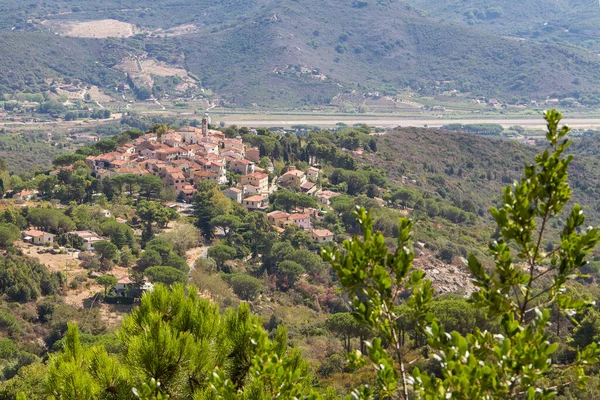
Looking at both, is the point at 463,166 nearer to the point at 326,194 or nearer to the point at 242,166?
the point at 326,194

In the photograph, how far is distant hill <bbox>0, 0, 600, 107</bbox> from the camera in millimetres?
133375

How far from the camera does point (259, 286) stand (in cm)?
3131

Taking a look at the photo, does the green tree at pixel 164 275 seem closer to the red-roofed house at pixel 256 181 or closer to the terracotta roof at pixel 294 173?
the red-roofed house at pixel 256 181

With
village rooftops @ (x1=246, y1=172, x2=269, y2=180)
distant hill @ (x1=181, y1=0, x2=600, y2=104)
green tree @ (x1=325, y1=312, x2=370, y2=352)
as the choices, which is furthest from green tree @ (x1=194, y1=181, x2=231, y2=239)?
distant hill @ (x1=181, y1=0, x2=600, y2=104)

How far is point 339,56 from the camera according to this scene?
503 ft

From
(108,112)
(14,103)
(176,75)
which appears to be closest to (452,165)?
(108,112)

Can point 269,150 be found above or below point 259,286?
above

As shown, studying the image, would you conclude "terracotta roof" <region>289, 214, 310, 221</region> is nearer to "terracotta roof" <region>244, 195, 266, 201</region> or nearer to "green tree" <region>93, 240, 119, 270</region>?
"terracotta roof" <region>244, 195, 266, 201</region>

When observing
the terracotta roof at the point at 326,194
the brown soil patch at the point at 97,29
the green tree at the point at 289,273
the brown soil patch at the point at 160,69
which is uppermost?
the brown soil patch at the point at 97,29

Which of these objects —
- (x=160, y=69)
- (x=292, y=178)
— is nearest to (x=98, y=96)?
(x=160, y=69)

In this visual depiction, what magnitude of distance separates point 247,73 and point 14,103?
4285 cm

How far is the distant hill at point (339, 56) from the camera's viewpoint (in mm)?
133375

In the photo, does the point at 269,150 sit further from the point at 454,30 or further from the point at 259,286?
the point at 454,30

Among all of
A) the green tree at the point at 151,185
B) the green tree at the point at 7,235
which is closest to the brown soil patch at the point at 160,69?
the green tree at the point at 151,185
